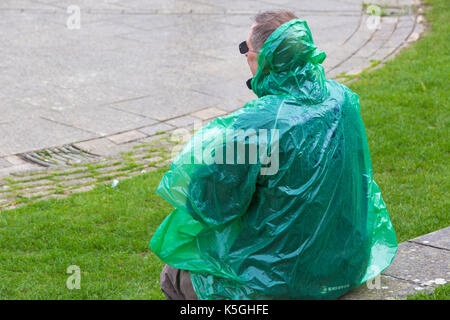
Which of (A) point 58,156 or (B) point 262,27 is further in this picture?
(A) point 58,156

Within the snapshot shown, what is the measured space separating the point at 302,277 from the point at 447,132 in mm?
3678

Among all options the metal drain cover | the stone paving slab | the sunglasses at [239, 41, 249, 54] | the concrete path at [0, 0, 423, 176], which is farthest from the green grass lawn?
the sunglasses at [239, 41, 249, 54]

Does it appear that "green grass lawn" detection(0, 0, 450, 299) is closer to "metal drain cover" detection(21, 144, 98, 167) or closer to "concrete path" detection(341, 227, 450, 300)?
"concrete path" detection(341, 227, 450, 300)

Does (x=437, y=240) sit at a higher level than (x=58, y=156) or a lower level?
lower

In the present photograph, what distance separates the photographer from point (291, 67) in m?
2.77

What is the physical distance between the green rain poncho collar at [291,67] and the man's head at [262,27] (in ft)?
0.19

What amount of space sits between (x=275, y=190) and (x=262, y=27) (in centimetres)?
68

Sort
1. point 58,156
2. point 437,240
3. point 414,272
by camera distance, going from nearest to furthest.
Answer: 1. point 414,272
2. point 437,240
3. point 58,156

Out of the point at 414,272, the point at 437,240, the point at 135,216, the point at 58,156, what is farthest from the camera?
the point at 58,156

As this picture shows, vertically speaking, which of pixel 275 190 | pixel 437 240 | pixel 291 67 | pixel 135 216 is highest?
pixel 291 67

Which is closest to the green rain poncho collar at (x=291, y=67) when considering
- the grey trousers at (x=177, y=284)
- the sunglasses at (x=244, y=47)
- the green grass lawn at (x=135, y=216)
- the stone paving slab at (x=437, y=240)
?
the sunglasses at (x=244, y=47)

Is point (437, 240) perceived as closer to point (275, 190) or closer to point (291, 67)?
point (275, 190)

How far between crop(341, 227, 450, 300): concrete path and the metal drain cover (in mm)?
3397

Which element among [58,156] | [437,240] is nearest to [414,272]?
[437,240]
